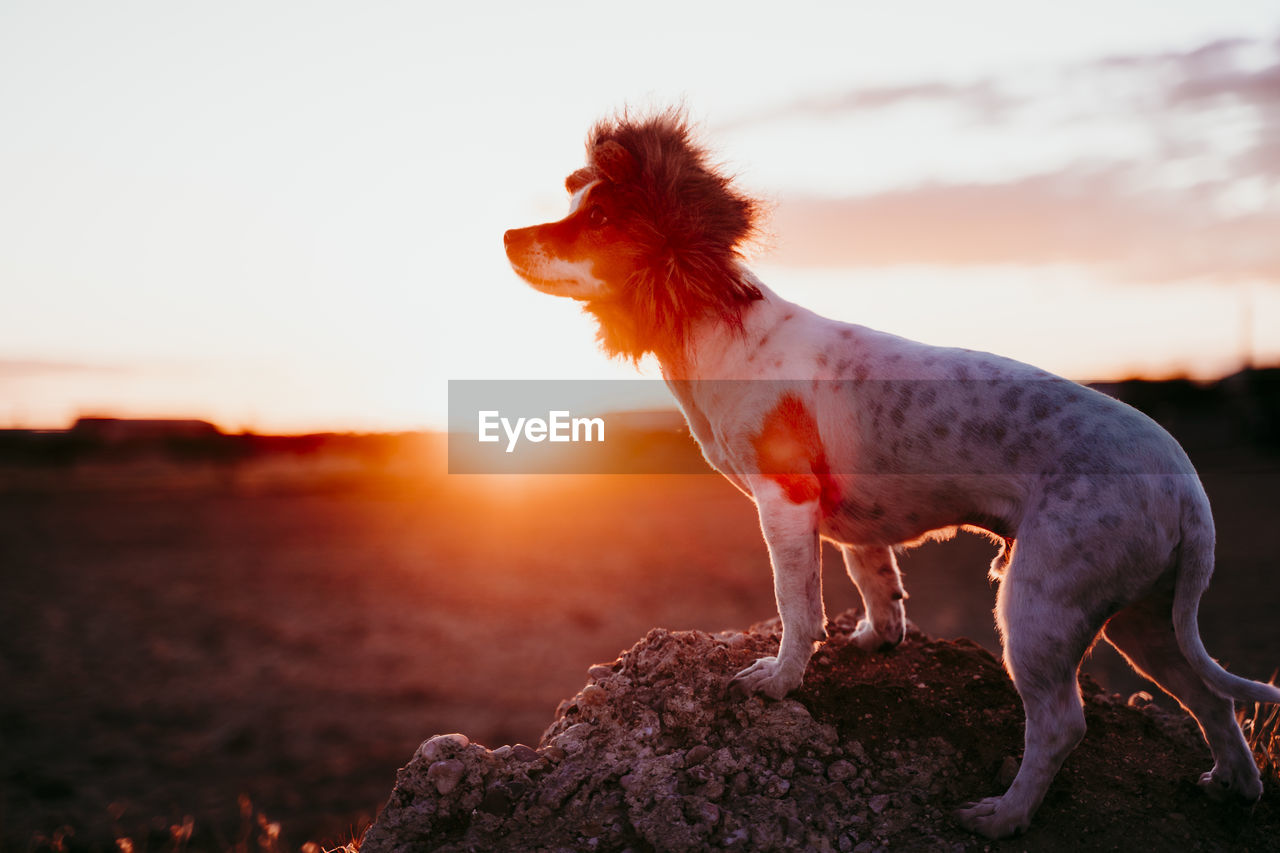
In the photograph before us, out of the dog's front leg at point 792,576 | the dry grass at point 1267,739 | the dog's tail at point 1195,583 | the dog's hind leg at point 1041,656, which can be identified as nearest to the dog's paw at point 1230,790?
the dry grass at point 1267,739

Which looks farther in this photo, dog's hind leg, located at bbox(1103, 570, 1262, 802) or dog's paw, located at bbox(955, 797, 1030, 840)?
dog's hind leg, located at bbox(1103, 570, 1262, 802)

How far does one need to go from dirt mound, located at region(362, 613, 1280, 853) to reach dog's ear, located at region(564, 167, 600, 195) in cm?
259

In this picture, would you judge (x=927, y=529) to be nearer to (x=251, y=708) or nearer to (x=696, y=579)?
(x=251, y=708)

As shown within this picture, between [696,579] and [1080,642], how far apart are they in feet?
58.7

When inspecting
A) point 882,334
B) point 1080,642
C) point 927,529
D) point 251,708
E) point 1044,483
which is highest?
point 882,334

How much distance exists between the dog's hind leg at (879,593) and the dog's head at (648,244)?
5.14 feet

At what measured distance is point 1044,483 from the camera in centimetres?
359

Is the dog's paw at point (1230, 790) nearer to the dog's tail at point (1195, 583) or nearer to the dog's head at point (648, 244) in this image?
the dog's tail at point (1195, 583)

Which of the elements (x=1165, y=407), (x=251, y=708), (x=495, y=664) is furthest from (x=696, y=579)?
(x=1165, y=407)

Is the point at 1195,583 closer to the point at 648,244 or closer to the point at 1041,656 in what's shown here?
the point at 1041,656

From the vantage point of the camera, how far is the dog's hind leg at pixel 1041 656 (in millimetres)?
3494

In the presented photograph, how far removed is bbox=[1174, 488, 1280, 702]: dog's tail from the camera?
3512mm

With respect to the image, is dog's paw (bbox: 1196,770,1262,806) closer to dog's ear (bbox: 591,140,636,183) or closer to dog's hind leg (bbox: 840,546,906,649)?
dog's hind leg (bbox: 840,546,906,649)

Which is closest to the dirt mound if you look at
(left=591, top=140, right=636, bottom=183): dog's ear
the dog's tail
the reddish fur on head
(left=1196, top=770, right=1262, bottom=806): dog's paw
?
(left=1196, top=770, right=1262, bottom=806): dog's paw
